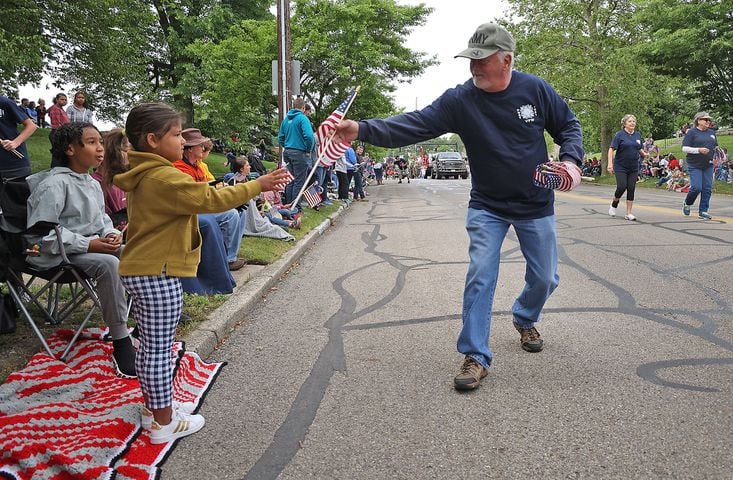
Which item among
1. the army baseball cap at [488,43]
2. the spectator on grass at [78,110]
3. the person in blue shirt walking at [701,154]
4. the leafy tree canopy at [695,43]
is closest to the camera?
the army baseball cap at [488,43]

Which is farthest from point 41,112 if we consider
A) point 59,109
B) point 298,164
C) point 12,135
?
point 12,135

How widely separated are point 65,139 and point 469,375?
2999 millimetres

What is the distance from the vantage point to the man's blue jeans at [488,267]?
3.39 meters

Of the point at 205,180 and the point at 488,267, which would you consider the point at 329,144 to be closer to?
the point at 488,267

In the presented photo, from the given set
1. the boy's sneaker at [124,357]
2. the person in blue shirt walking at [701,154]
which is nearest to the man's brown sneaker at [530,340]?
the boy's sneaker at [124,357]

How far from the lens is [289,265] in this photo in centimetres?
708

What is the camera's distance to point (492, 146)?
3387mm

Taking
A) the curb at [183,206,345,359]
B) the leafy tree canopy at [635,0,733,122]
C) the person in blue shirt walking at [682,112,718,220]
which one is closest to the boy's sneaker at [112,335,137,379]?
the curb at [183,206,345,359]

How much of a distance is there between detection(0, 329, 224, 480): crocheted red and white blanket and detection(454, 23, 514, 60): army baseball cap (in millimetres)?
2328

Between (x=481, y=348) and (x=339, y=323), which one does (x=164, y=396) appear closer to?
(x=481, y=348)

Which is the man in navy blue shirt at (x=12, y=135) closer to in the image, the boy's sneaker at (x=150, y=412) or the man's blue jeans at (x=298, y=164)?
the boy's sneaker at (x=150, y=412)

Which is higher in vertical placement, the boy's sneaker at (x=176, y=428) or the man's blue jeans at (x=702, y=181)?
the man's blue jeans at (x=702, y=181)

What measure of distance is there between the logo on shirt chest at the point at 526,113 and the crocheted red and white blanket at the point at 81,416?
236 cm

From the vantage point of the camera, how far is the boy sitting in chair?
3.55 meters
